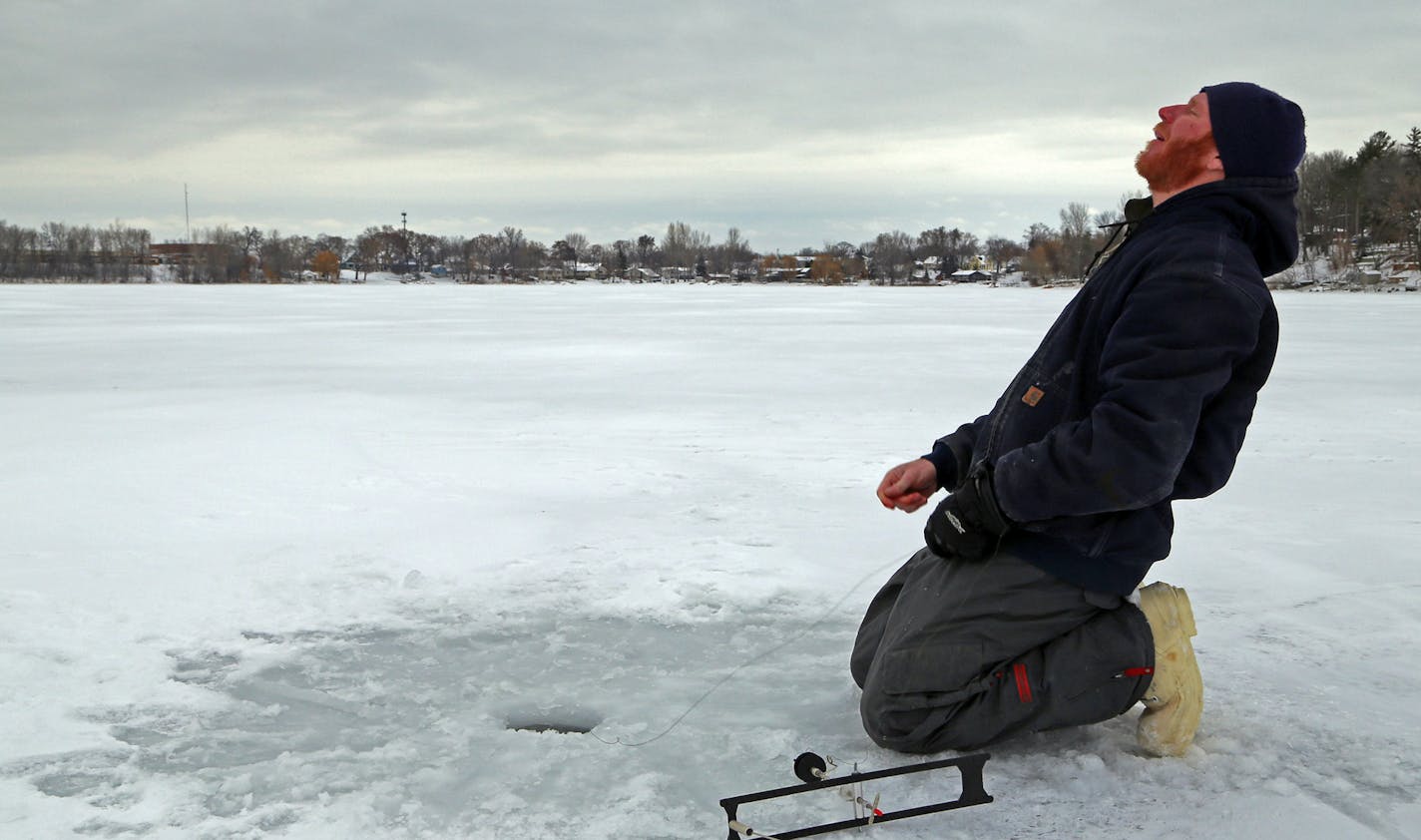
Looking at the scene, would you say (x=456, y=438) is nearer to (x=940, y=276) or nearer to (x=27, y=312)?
(x=27, y=312)

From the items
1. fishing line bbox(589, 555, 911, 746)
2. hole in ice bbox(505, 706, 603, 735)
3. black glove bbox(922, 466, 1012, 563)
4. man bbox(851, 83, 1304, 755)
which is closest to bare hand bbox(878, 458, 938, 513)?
man bbox(851, 83, 1304, 755)

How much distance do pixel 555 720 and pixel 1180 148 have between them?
1.84 meters

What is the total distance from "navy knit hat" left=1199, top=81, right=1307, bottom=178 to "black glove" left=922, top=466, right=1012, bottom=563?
77cm

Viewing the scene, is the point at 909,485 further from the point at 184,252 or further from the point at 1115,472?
the point at 184,252

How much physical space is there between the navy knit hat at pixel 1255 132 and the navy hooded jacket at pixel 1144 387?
3 cm

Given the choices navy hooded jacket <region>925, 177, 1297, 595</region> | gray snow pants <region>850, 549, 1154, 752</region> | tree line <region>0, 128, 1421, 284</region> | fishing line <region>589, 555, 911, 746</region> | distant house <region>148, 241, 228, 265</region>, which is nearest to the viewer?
navy hooded jacket <region>925, 177, 1297, 595</region>

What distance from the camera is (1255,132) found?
198 centimetres

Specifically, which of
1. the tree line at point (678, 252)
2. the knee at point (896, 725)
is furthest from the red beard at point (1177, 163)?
the tree line at point (678, 252)

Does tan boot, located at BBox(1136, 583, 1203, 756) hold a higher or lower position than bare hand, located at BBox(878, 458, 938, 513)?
lower

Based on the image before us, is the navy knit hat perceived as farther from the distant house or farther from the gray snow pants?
the distant house

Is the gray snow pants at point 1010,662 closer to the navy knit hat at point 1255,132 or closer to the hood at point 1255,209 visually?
the hood at point 1255,209

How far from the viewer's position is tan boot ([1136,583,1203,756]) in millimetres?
2180

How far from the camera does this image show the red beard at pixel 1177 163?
2.04 m

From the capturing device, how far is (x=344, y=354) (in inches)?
473
